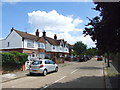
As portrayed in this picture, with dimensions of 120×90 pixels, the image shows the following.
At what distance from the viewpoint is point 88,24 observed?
33.7 feet

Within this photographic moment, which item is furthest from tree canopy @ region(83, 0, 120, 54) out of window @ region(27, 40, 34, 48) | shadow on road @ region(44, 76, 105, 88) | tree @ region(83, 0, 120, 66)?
window @ region(27, 40, 34, 48)

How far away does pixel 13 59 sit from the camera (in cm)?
1738

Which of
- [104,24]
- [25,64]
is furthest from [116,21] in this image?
[25,64]

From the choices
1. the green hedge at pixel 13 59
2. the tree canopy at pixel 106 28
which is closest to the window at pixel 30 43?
the green hedge at pixel 13 59

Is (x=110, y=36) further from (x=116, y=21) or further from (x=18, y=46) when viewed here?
(x=18, y=46)

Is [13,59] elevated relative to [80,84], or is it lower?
elevated

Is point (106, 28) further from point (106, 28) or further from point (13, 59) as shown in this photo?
point (13, 59)

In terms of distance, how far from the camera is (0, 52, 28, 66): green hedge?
16.4 meters

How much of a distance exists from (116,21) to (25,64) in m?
14.9

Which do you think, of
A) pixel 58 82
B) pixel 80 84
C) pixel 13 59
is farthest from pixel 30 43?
pixel 80 84

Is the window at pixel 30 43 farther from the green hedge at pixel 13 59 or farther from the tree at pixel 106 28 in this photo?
the tree at pixel 106 28

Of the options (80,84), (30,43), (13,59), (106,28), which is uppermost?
(30,43)

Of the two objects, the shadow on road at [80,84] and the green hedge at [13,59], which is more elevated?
the green hedge at [13,59]

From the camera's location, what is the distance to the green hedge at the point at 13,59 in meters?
16.4
